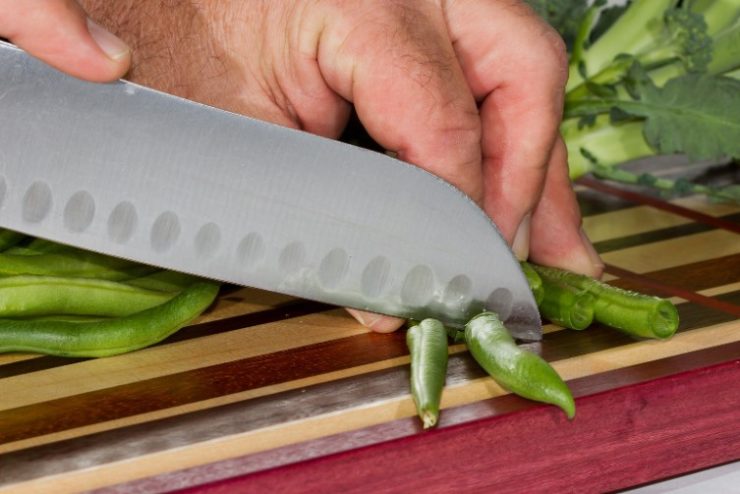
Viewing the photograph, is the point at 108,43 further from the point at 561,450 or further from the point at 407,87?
the point at 561,450

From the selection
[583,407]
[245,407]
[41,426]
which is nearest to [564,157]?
[583,407]

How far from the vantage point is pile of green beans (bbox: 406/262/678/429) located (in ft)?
6.01

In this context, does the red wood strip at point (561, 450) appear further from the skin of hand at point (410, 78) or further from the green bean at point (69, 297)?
the green bean at point (69, 297)

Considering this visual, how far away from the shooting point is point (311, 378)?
1968 mm

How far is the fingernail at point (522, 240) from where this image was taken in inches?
89.2

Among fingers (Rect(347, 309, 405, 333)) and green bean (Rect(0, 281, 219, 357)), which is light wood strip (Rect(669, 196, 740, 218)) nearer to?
fingers (Rect(347, 309, 405, 333))

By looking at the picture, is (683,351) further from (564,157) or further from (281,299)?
(281,299)

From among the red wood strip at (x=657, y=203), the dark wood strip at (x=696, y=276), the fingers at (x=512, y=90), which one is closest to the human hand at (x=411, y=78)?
the fingers at (x=512, y=90)

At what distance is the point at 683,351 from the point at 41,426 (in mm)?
950

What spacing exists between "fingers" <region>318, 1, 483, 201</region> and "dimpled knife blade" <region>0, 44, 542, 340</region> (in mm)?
59

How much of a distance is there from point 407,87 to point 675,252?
2.50 feet

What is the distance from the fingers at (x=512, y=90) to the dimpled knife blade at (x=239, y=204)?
0.54 feet

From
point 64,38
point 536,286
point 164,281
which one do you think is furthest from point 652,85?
point 64,38

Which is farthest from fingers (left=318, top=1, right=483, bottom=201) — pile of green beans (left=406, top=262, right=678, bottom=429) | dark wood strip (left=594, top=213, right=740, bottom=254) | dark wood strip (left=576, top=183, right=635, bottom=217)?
dark wood strip (left=576, top=183, right=635, bottom=217)
